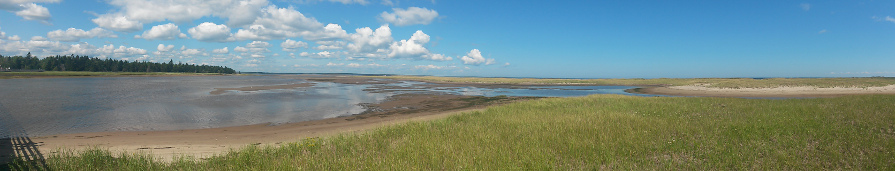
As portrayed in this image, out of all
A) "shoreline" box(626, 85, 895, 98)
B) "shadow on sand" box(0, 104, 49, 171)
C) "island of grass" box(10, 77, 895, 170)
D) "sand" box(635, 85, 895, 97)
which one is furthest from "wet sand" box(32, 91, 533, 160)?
"sand" box(635, 85, 895, 97)

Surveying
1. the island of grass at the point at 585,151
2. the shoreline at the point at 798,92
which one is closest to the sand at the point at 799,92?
the shoreline at the point at 798,92

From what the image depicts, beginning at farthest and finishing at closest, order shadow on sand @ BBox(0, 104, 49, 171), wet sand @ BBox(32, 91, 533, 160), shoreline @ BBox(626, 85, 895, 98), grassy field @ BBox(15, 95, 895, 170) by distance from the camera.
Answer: shoreline @ BBox(626, 85, 895, 98), wet sand @ BBox(32, 91, 533, 160), shadow on sand @ BBox(0, 104, 49, 171), grassy field @ BBox(15, 95, 895, 170)

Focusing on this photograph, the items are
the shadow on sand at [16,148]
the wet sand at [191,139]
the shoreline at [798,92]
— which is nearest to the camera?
the shadow on sand at [16,148]

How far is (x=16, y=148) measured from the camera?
11.4m

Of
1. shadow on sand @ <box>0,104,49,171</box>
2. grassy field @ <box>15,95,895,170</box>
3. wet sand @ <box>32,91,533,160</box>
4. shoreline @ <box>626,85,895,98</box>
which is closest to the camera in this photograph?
grassy field @ <box>15,95,895,170</box>

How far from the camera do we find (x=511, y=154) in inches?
279

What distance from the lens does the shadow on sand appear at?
7961 mm

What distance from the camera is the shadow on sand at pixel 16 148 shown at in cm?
796

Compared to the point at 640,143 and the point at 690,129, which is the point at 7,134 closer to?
the point at 640,143

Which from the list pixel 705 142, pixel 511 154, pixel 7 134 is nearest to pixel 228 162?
pixel 511 154

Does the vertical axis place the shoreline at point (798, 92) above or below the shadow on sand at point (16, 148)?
above

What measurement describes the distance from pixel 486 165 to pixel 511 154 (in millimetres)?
948

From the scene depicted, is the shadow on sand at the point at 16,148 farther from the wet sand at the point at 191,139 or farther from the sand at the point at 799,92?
the sand at the point at 799,92

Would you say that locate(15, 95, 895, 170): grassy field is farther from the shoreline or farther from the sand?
the sand
